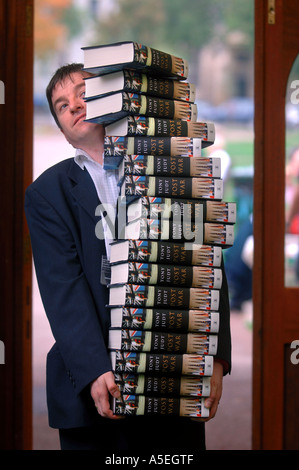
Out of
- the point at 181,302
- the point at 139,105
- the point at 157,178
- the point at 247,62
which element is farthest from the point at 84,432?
the point at 247,62

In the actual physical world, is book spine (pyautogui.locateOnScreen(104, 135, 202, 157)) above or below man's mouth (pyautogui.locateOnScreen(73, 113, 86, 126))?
below

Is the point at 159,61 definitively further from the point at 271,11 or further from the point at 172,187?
the point at 271,11

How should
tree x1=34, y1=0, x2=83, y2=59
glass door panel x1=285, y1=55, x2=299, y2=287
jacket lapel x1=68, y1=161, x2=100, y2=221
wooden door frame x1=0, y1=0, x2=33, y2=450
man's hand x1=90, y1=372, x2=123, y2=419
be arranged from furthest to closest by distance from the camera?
tree x1=34, y1=0, x2=83, y2=59
glass door panel x1=285, y1=55, x2=299, y2=287
wooden door frame x1=0, y1=0, x2=33, y2=450
jacket lapel x1=68, y1=161, x2=100, y2=221
man's hand x1=90, y1=372, x2=123, y2=419

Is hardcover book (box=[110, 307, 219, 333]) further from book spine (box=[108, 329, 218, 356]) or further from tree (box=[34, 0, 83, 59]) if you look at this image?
tree (box=[34, 0, 83, 59])

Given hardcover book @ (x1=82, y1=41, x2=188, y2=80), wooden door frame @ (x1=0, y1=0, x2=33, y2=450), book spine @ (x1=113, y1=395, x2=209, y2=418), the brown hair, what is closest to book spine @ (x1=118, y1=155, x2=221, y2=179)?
hardcover book @ (x1=82, y1=41, x2=188, y2=80)

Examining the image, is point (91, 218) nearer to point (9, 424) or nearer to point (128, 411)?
point (128, 411)

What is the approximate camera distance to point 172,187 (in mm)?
1456

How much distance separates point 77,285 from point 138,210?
9.0 inches

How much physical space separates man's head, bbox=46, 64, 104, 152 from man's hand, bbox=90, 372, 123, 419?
1.99 ft

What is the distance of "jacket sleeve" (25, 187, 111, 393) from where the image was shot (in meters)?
1.42

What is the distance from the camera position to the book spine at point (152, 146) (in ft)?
4.79

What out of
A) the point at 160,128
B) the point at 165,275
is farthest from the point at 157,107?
the point at 165,275

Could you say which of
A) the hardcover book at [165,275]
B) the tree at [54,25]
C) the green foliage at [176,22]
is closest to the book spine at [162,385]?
the hardcover book at [165,275]

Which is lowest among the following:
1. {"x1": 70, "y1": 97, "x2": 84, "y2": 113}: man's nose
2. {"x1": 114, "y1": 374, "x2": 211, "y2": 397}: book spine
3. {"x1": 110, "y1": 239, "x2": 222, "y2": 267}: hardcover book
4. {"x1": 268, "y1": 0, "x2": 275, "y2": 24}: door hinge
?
{"x1": 114, "y1": 374, "x2": 211, "y2": 397}: book spine
